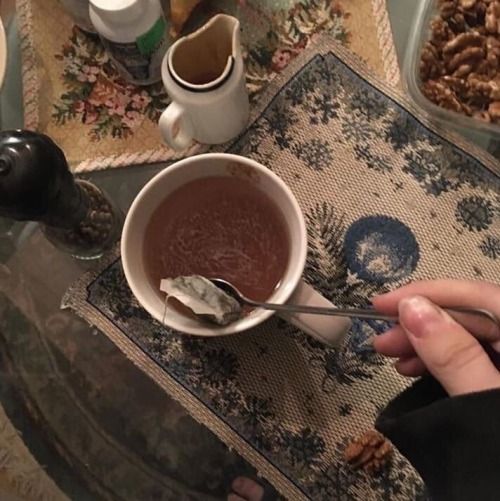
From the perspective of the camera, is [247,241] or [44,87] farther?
[44,87]

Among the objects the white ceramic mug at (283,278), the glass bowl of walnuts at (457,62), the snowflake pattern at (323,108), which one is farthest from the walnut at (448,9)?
the white ceramic mug at (283,278)

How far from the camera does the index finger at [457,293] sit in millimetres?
540

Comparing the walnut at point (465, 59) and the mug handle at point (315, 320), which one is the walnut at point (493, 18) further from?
the mug handle at point (315, 320)

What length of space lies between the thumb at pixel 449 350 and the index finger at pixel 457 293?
4 cm

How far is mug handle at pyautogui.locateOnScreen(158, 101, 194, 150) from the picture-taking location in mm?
666

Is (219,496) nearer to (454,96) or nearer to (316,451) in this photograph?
(316,451)

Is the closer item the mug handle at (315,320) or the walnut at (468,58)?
the mug handle at (315,320)

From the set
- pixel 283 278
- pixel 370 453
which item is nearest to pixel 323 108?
pixel 283 278

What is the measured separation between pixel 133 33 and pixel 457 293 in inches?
13.7

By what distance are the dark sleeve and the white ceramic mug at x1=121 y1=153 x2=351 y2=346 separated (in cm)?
9

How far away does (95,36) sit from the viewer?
769 millimetres

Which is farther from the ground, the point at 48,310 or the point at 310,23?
the point at 310,23

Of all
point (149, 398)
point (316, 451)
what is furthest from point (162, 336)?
point (316, 451)

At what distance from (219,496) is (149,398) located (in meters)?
0.10
